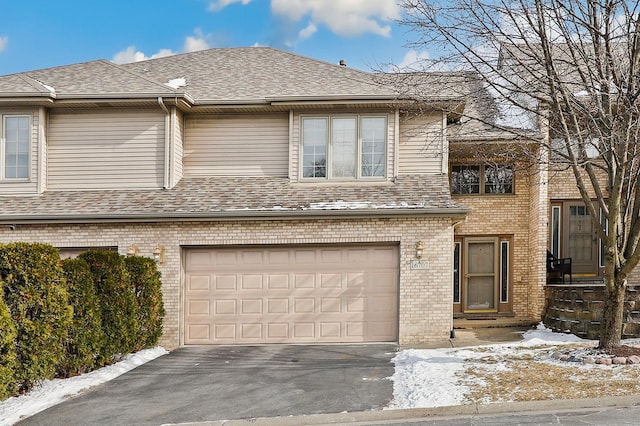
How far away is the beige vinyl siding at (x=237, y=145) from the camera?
628 inches

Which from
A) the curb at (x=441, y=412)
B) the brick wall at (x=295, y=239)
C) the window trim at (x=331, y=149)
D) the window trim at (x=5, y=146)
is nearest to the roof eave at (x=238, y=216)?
the brick wall at (x=295, y=239)

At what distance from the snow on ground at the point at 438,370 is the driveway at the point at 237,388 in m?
0.26

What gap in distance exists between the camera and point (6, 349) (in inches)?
359

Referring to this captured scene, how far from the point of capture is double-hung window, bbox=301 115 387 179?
51.0 feet

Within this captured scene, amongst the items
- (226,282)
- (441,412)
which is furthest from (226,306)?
(441,412)

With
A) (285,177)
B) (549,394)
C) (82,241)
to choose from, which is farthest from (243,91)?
(549,394)

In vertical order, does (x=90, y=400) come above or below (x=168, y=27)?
below

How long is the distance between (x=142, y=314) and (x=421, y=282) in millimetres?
5924

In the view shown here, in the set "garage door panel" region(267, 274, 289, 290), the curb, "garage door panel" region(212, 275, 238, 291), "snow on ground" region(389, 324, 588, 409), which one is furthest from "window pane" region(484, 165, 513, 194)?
the curb

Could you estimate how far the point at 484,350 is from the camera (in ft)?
40.3

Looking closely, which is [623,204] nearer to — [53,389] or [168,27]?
[53,389]

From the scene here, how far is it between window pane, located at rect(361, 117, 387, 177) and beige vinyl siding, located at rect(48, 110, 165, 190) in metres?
4.82

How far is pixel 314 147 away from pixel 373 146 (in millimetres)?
1419

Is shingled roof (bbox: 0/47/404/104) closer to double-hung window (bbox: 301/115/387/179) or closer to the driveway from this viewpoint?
double-hung window (bbox: 301/115/387/179)
